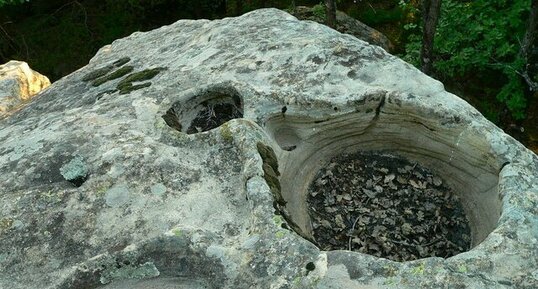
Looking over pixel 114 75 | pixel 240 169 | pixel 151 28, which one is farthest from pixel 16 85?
pixel 151 28

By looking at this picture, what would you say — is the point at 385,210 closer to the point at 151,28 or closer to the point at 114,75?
the point at 114,75

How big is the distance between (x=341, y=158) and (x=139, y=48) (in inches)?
194

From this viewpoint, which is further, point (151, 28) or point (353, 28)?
point (151, 28)

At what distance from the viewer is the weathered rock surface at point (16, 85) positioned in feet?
33.7

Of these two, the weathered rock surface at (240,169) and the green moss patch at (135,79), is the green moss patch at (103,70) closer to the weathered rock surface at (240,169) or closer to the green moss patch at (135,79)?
the weathered rock surface at (240,169)

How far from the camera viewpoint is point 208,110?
25.2 feet

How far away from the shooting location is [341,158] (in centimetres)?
736

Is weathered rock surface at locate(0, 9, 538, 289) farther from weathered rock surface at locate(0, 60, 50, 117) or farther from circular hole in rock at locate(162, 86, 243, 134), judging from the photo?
weathered rock surface at locate(0, 60, 50, 117)

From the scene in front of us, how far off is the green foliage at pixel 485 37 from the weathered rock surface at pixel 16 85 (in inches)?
345

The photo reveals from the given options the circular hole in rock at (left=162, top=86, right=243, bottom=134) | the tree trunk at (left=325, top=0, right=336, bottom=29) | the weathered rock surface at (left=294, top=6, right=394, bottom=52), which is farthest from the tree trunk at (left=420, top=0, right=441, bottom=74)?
the circular hole in rock at (left=162, top=86, right=243, bottom=134)

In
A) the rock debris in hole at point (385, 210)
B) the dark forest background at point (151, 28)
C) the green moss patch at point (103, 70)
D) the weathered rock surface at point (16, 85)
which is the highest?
the green moss patch at point (103, 70)

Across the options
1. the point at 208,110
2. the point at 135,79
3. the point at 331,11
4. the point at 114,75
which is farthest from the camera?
the point at 331,11

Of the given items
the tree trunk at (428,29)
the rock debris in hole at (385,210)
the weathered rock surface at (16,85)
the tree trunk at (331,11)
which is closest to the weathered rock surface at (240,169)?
the rock debris in hole at (385,210)

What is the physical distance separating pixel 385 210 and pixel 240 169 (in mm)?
2005
